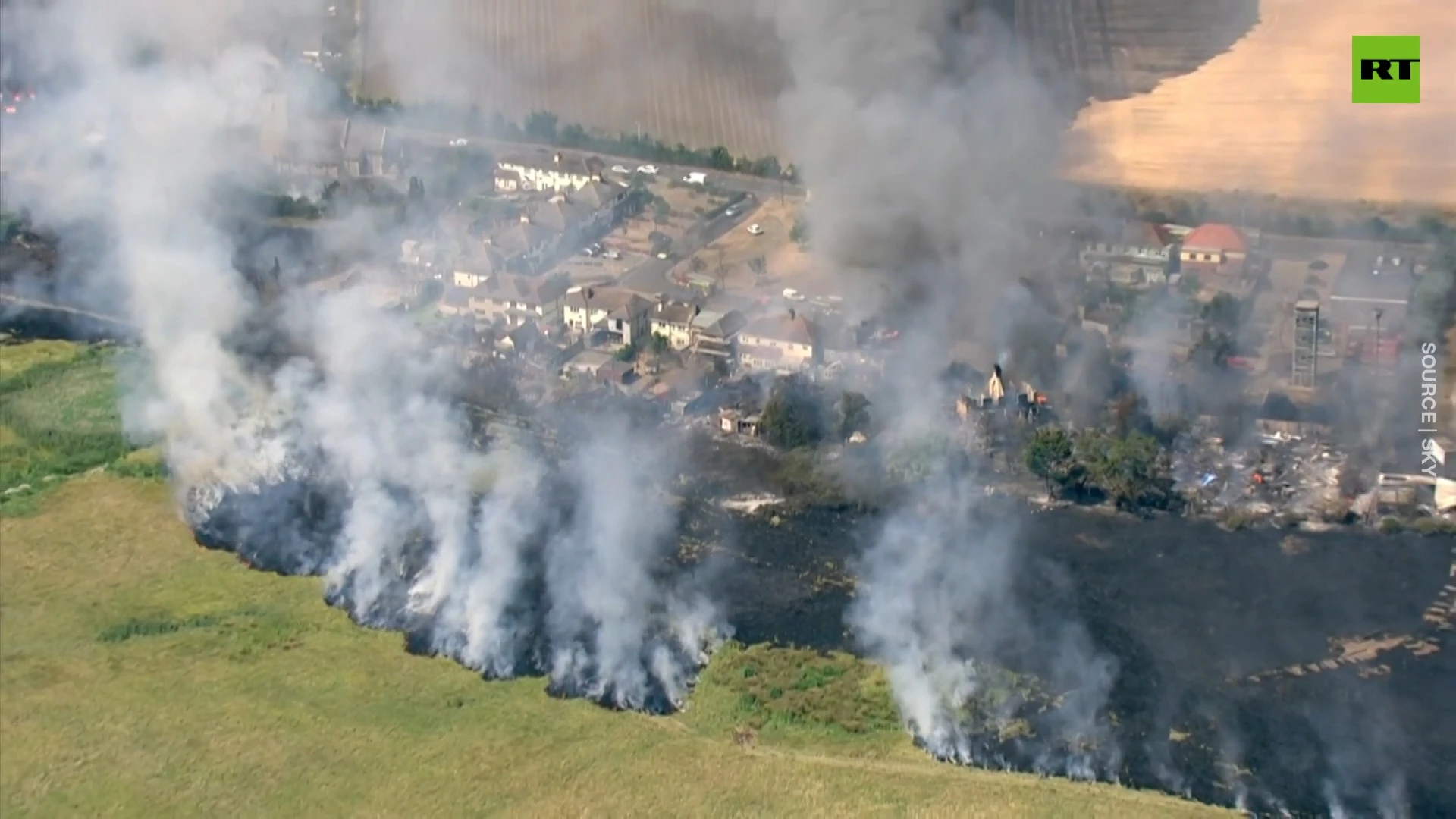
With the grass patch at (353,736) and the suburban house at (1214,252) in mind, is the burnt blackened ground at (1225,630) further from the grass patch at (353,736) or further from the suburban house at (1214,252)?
the suburban house at (1214,252)

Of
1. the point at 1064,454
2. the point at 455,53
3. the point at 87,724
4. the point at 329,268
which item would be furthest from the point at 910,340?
the point at 455,53

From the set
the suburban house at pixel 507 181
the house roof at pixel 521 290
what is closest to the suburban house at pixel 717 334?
the house roof at pixel 521 290

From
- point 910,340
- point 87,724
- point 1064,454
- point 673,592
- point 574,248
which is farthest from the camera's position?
point 574,248

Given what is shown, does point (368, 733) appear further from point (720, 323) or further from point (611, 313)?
point (611, 313)

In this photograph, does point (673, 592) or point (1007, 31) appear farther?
point (1007, 31)

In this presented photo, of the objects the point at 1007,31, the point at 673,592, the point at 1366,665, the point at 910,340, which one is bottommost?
the point at 1366,665

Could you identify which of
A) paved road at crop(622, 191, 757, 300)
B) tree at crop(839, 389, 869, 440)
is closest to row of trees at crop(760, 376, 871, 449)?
tree at crop(839, 389, 869, 440)

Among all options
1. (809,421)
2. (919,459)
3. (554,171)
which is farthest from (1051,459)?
(554,171)

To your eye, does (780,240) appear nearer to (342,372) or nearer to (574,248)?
(574,248)
